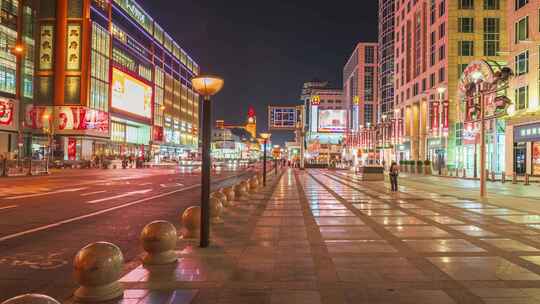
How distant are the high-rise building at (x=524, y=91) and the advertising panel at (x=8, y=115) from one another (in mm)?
58747

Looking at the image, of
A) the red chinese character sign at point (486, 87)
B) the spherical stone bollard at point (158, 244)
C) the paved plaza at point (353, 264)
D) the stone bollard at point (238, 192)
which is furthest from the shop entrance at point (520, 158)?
the spherical stone bollard at point (158, 244)

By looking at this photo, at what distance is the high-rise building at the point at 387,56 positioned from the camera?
113m

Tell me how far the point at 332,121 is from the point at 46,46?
1773 inches

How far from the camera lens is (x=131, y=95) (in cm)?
9650

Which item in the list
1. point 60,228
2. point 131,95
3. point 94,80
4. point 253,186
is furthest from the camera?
point 131,95

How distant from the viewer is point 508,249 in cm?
986

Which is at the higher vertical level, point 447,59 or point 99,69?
point 99,69

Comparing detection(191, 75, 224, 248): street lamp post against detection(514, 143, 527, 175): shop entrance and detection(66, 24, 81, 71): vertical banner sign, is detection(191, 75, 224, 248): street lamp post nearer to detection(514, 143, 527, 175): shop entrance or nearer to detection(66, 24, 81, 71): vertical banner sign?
detection(514, 143, 527, 175): shop entrance

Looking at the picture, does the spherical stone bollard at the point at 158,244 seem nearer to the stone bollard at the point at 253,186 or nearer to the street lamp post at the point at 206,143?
the street lamp post at the point at 206,143

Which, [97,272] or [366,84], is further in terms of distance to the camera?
[366,84]

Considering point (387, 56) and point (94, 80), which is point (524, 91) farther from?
point (387, 56)

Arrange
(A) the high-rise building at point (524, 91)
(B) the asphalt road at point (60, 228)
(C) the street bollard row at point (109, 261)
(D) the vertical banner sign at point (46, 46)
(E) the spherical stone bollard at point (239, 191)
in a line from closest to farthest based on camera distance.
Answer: (C) the street bollard row at point (109, 261) → (B) the asphalt road at point (60, 228) → (E) the spherical stone bollard at point (239, 191) → (A) the high-rise building at point (524, 91) → (D) the vertical banner sign at point (46, 46)

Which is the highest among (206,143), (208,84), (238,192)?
(208,84)

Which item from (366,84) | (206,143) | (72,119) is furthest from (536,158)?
(366,84)
